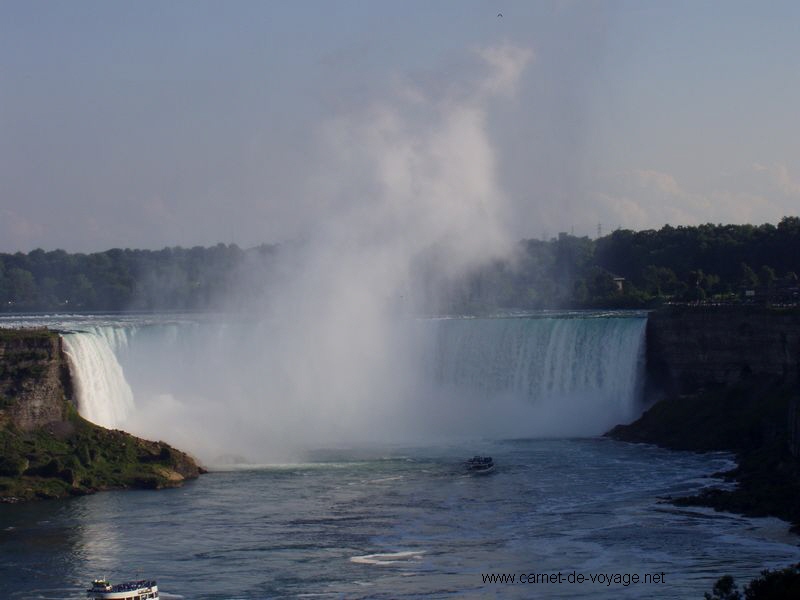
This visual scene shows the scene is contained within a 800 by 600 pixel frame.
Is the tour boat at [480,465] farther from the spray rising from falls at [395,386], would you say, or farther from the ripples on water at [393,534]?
the spray rising from falls at [395,386]

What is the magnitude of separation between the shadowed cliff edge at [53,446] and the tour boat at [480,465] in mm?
8169

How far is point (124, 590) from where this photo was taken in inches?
1094

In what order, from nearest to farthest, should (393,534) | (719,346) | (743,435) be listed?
1. (393,534)
2. (743,435)
3. (719,346)

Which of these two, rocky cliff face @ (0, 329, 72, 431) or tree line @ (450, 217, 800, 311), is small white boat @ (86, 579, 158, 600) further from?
tree line @ (450, 217, 800, 311)

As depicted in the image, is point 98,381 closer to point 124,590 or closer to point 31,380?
point 31,380

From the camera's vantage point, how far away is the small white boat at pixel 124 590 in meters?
27.7

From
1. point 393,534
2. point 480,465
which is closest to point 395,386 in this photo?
point 480,465

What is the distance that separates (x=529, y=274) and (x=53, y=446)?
61542 millimetres

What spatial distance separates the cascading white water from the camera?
47531 millimetres

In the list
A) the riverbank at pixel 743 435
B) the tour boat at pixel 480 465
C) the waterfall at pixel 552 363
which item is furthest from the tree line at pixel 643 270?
the tour boat at pixel 480 465

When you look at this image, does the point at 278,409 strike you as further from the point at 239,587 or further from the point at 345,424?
the point at 239,587

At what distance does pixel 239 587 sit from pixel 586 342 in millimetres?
29982

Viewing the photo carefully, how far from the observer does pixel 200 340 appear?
6003 centimetres

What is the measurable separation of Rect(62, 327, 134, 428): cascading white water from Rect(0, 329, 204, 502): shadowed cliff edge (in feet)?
3.65
